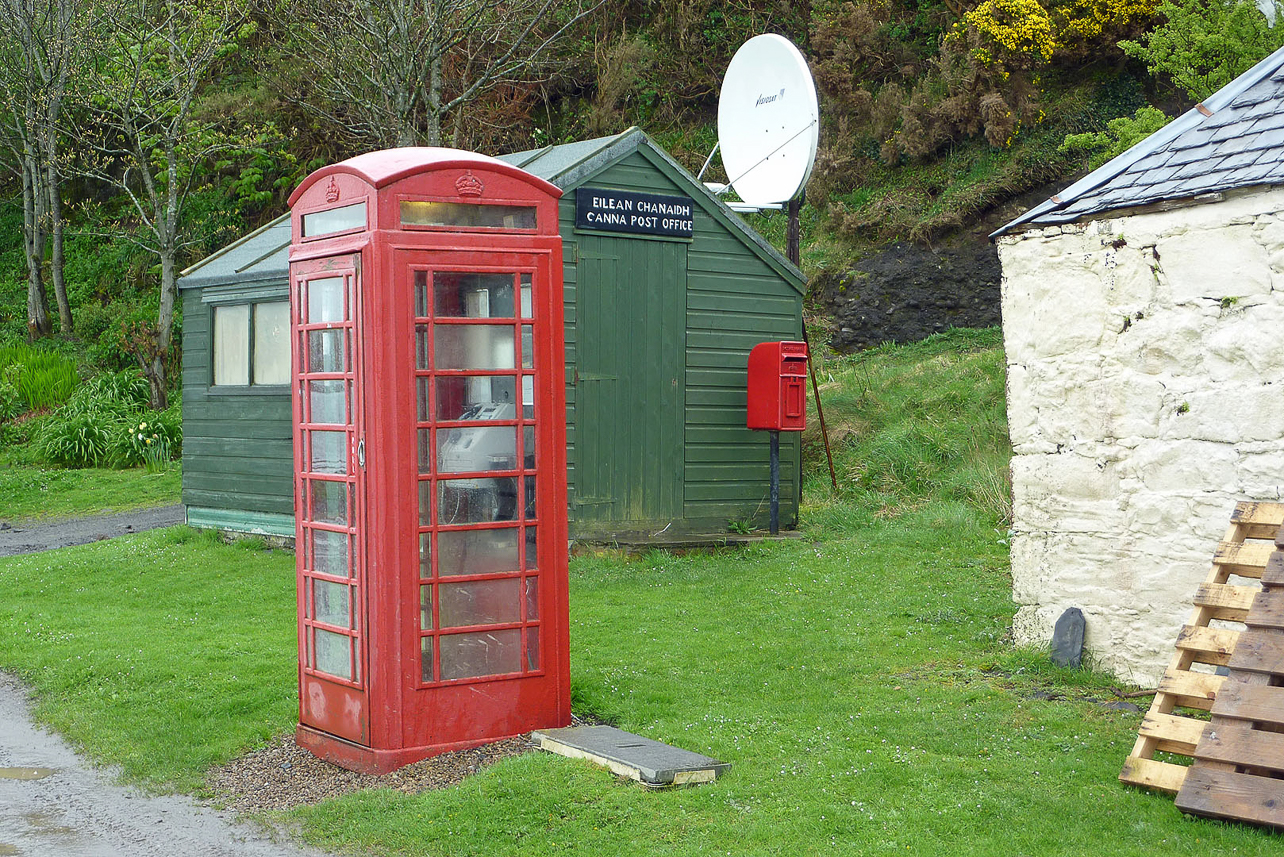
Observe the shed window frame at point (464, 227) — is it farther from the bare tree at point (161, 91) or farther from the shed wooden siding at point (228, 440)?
the bare tree at point (161, 91)

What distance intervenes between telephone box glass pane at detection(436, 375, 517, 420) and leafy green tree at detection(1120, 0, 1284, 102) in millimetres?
11297

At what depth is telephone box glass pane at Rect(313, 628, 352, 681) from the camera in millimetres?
5828

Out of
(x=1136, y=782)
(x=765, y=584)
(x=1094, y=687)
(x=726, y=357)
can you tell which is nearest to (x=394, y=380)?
(x=1136, y=782)

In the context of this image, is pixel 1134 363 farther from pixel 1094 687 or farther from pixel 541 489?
pixel 541 489

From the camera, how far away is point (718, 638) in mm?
8266

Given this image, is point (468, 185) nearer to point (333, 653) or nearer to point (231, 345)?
point (333, 653)

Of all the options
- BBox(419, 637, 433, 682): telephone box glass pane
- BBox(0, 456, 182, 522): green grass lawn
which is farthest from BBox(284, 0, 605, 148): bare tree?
BBox(419, 637, 433, 682): telephone box glass pane

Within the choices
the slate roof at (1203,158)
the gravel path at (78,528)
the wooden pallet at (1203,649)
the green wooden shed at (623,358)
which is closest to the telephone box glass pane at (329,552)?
the wooden pallet at (1203,649)

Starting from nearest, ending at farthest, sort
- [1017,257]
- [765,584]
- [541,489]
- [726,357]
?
[541,489]
[1017,257]
[765,584]
[726,357]

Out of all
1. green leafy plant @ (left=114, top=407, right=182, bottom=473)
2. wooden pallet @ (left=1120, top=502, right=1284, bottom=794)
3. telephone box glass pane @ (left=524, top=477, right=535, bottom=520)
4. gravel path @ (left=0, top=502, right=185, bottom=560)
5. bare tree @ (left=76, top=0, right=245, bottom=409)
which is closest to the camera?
wooden pallet @ (left=1120, top=502, right=1284, bottom=794)

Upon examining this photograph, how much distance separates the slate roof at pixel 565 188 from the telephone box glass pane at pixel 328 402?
5.54 meters

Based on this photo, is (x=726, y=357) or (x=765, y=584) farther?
(x=726, y=357)

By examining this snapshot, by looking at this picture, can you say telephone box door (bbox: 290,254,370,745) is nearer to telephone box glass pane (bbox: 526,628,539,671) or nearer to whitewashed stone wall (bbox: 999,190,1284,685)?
telephone box glass pane (bbox: 526,628,539,671)

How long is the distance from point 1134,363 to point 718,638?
3319 millimetres
